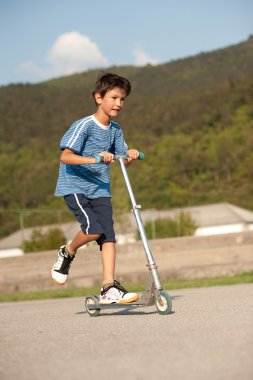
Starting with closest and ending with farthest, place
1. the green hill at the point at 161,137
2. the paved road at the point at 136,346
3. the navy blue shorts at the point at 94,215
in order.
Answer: the paved road at the point at 136,346 < the navy blue shorts at the point at 94,215 < the green hill at the point at 161,137

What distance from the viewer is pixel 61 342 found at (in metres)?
5.03

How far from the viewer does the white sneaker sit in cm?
684

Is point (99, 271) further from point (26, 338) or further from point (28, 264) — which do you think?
point (26, 338)

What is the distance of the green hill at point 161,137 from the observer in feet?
413

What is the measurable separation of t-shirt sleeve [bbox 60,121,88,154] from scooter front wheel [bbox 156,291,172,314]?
1509mm

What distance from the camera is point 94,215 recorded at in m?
7.33

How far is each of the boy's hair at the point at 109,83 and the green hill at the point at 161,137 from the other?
358 ft

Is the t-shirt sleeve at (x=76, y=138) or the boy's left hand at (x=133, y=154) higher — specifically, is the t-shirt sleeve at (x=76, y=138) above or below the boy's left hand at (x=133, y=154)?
above

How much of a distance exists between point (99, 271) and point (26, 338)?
1631cm

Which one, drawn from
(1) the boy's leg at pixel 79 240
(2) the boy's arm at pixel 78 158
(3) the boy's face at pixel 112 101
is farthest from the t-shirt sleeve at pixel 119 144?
(1) the boy's leg at pixel 79 240

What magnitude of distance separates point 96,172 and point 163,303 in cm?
146

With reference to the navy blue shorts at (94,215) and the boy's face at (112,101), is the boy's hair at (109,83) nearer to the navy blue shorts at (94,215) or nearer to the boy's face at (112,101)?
the boy's face at (112,101)

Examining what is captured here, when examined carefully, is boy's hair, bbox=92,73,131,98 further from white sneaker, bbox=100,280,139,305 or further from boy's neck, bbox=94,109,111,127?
white sneaker, bbox=100,280,139,305

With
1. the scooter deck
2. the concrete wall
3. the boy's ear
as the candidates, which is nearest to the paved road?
the scooter deck
